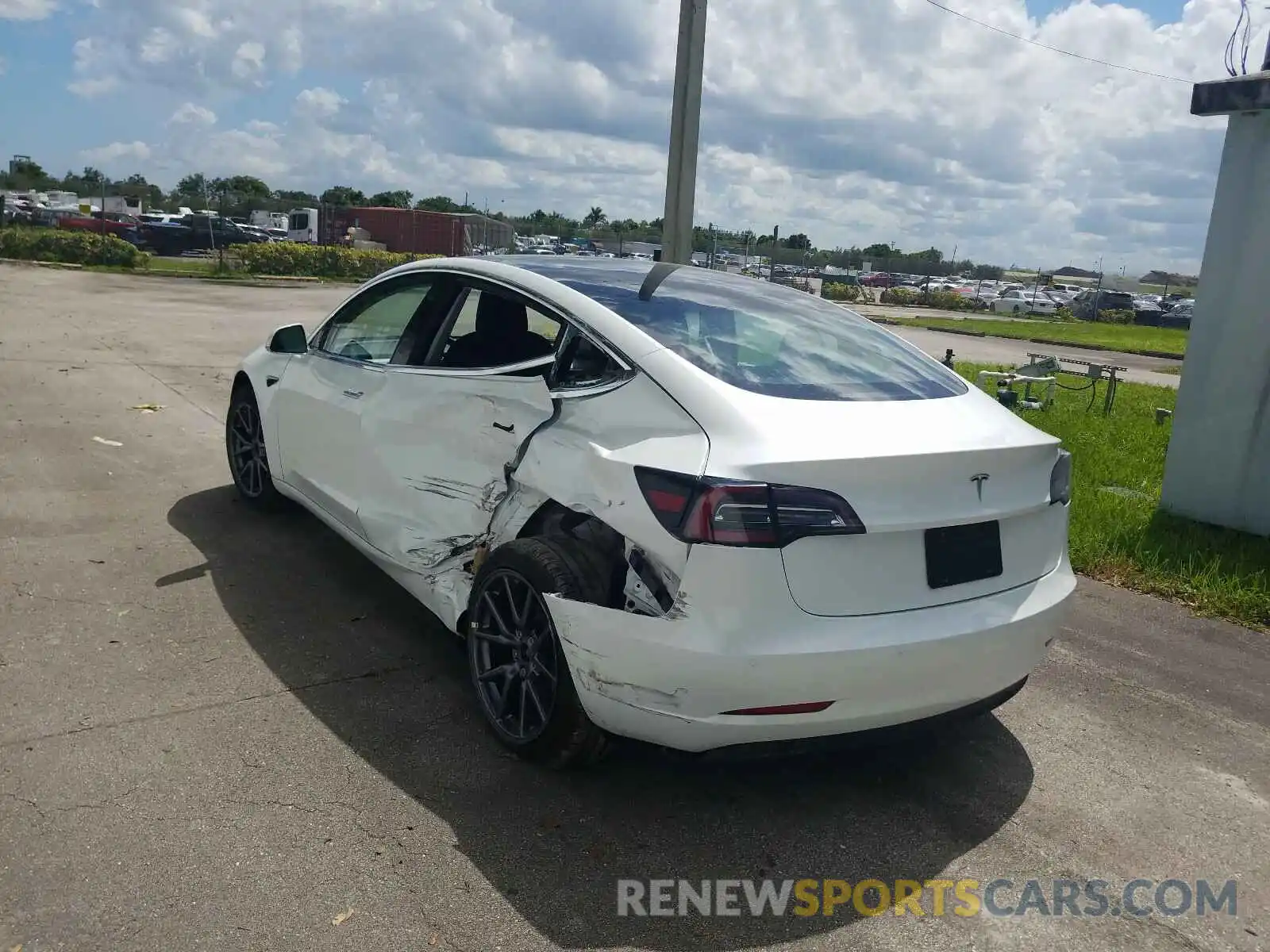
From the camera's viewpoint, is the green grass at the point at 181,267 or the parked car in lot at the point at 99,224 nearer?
the green grass at the point at 181,267

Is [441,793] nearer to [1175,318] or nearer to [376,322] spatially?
[376,322]

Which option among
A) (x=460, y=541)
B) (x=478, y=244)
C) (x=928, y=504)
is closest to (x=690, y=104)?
(x=460, y=541)

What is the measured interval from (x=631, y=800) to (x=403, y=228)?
4189 centimetres

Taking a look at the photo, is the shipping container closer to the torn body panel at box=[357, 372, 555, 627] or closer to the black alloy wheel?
the torn body panel at box=[357, 372, 555, 627]

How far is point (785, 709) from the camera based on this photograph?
2.95m

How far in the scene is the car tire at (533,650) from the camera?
3.29 m

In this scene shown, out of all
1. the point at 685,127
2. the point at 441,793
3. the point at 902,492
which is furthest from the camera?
the point at 685,127

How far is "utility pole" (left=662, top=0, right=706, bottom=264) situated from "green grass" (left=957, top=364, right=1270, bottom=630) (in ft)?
13.1

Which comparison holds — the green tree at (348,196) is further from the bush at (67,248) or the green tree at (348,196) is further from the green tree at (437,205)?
the bush at (67,248)

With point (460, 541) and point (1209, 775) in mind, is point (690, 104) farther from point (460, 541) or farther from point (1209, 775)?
point (1209, 775)

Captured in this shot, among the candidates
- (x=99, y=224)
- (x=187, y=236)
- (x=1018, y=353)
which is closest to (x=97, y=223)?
(x=99, y=224)

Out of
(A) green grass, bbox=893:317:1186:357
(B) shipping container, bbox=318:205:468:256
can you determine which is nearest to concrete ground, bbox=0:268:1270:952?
(A) green grass, bbox=893:317:1186:357

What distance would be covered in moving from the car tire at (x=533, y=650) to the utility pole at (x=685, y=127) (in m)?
5.86

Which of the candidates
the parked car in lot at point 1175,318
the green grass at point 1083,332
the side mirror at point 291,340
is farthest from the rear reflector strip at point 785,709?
the parked car in lot at point 1175,318
